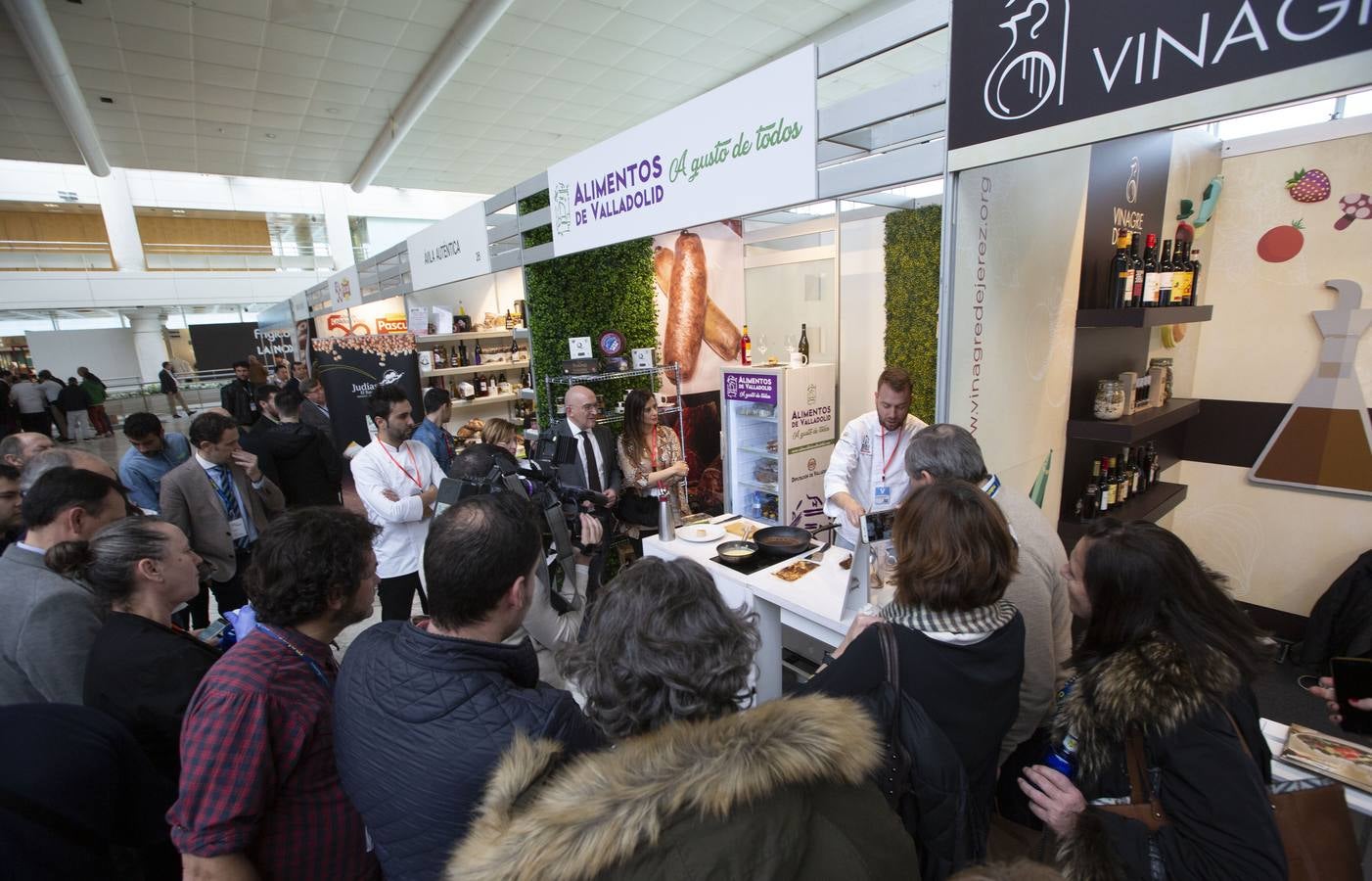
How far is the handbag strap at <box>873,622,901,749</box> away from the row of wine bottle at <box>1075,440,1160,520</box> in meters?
2.47

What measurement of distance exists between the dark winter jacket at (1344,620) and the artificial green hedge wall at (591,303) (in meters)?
4.53

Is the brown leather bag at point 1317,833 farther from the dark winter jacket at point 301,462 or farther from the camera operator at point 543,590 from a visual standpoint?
the dark winter jacket at point 301,462

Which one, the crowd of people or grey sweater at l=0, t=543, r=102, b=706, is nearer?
the crowd of people

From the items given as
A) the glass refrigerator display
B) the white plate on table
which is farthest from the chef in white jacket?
the glass refrigerator display

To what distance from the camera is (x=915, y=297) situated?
5.09 metres

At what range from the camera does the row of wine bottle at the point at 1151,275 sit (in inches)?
106

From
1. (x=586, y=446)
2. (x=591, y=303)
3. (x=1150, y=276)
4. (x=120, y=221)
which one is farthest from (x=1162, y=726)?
(x=120, y=221)

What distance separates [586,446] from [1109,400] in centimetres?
281

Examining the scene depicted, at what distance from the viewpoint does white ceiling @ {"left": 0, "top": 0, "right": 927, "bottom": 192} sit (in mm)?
5910

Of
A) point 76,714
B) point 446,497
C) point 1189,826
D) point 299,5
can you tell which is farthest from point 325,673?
point 299,5

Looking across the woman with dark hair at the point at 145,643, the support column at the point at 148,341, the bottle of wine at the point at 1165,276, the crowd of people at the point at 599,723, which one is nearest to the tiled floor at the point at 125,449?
the woman with dark hair at the point at 145,643

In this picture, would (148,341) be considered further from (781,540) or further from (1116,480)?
(1116,480)

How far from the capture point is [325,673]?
1.28 m

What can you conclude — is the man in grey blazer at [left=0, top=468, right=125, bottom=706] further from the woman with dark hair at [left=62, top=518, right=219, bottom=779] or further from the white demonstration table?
the white demonstration table
